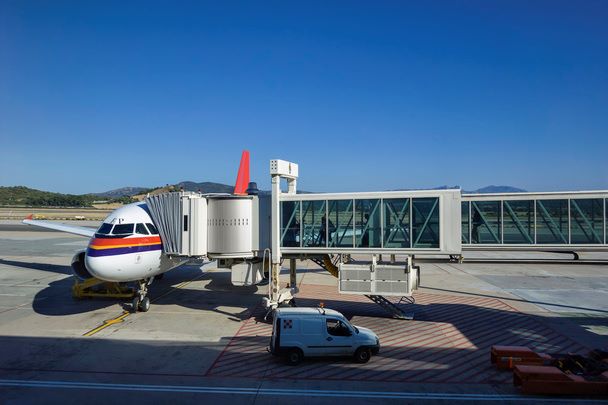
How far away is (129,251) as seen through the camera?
20672 millimetres

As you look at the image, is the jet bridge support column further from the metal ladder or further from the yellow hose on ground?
the metal ladder

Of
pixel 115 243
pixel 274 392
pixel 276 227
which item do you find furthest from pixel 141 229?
pixel 274 392

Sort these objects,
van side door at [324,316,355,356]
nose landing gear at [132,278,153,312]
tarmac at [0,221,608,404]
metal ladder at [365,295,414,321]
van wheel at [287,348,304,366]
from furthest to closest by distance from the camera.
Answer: nose landing gear at [132,278,153,312], metal ladder at [365,295,414,321], van side door at [324,316,355,356], van wheel at [287,348,304,366], tarmac at [0,221,608,404]

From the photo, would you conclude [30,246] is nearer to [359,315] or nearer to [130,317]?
[130,317]

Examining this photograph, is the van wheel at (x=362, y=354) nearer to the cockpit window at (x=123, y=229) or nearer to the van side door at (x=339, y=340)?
the van side door at (x=339, y=340)

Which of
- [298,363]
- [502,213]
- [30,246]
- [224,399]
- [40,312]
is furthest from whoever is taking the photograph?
[30,246]

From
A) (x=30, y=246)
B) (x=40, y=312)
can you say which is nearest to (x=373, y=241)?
(x=40, y=312)

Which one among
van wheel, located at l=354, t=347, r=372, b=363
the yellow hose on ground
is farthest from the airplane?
van wheel, located at l=354, t=347, r=372, b=363

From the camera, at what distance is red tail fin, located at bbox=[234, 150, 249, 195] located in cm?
3891

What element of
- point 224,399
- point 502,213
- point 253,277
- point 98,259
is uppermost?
point 502,213

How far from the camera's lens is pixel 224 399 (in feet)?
41.6

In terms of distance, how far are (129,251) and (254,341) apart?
795 centimetres

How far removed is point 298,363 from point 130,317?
433 inches

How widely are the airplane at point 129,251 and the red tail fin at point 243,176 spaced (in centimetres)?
1507
